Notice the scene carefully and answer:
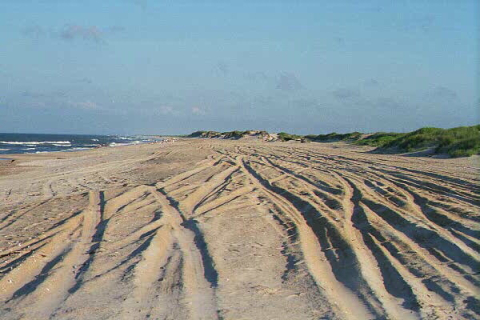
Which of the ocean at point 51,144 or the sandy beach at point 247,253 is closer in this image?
the sandy beach at point 247,253

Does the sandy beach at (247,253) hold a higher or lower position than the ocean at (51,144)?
higher

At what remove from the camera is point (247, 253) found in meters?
5.45

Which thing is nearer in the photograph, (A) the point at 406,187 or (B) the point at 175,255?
(B) the point at 175,255

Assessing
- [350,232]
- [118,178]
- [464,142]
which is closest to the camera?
[350,232]

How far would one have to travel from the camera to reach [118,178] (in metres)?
13.8

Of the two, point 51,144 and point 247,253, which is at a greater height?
point 247,253

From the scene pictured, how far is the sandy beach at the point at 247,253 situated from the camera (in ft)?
12.8

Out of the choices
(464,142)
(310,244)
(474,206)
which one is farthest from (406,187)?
(464,142)

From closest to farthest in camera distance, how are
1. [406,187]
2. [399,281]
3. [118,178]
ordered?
[399,281] < [406,187] < [118,178]

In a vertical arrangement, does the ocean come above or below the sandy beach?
below

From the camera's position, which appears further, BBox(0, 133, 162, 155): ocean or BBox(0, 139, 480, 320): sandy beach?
BBox(0, 133, 162, 155): ocean

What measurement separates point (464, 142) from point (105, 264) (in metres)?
17.3

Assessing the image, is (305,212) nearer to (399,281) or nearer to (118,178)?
(399,281)

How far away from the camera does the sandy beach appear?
3.91 m
